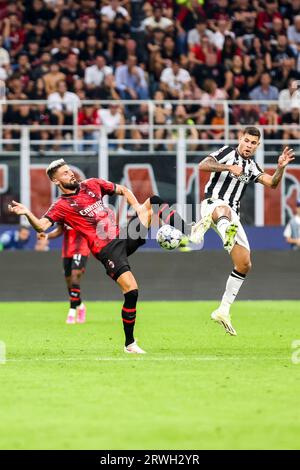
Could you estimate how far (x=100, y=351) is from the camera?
13.3 metres

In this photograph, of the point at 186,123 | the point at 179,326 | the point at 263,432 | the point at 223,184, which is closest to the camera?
the point at 263,432

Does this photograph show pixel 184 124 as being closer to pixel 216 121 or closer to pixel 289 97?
pixel 216 121

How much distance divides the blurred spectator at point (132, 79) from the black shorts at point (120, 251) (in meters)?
13.5

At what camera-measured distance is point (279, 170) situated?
13.3 metres

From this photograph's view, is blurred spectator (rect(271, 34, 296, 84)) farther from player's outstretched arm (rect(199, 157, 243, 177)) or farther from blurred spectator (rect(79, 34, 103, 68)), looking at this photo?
player's outstretched arm (rect(199, 157, 243, 177))

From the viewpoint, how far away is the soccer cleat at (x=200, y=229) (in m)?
13.7

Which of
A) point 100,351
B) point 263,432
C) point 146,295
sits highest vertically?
point 263,432

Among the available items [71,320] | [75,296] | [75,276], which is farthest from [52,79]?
[71,320]

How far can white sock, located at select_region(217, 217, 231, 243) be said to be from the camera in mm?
13570

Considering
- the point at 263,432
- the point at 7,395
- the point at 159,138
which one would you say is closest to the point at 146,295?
the point at 159,138

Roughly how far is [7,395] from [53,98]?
1645 centimetres

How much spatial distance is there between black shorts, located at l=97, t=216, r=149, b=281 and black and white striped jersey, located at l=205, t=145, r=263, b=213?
152 cm

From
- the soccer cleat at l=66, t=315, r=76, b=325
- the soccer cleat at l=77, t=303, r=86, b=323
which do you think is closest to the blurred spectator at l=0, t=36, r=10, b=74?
the soccer cleat at l=77, t=303, r=86, b=323
